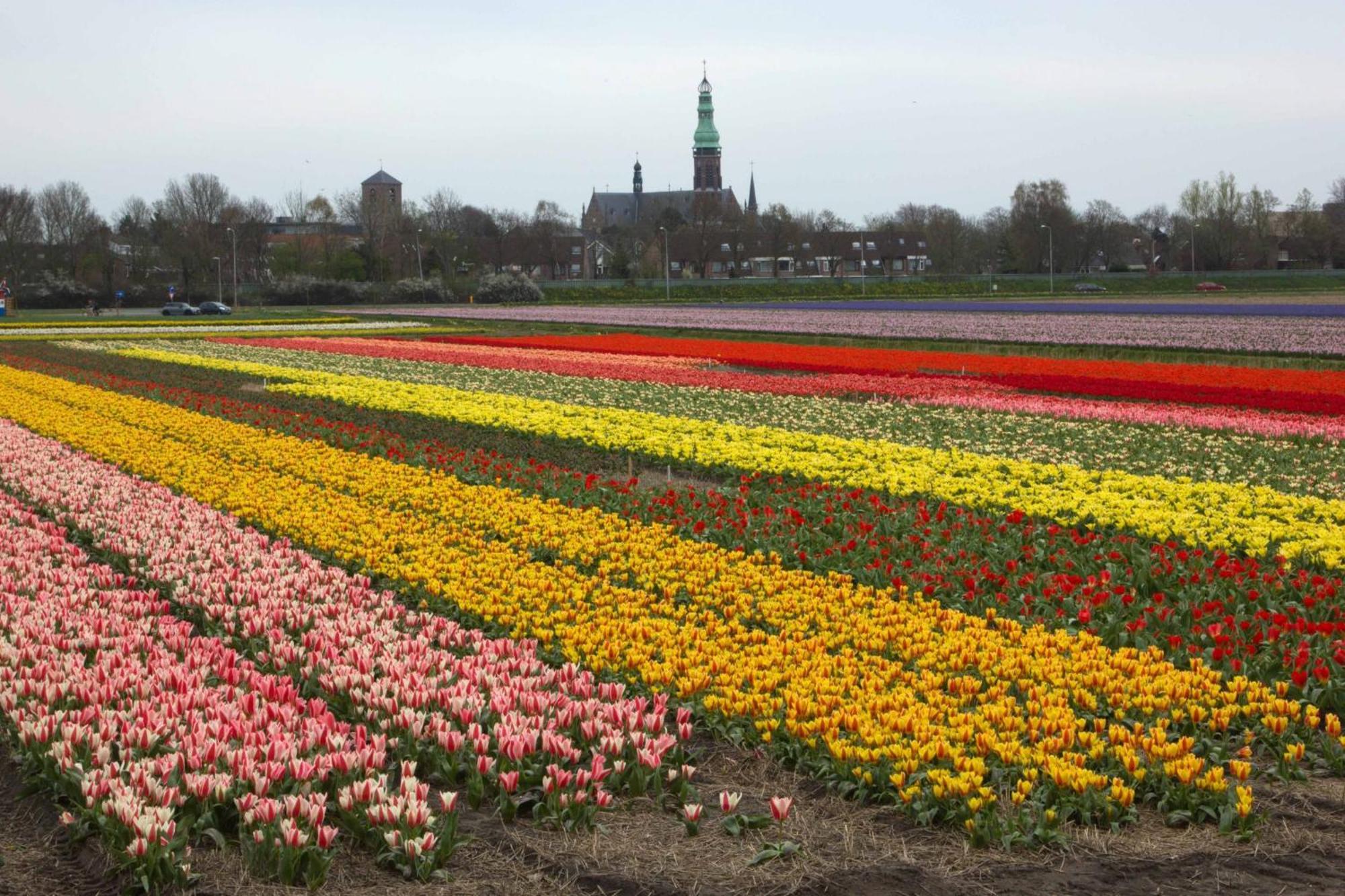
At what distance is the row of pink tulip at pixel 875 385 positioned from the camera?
19484 mm

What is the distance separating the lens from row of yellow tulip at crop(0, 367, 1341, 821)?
6.38 meters

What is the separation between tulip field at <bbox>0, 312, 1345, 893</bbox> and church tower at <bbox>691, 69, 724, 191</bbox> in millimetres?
178597

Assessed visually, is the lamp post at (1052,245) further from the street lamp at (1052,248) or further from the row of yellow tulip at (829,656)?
the row of yellow tulip at (829,656)

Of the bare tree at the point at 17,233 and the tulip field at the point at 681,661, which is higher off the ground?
the bare tree at the point at 17,233

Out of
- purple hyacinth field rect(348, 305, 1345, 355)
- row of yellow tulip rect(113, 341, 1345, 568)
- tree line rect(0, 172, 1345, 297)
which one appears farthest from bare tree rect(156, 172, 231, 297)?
row of yellow tulip rect(113, 341, 1345, 568)

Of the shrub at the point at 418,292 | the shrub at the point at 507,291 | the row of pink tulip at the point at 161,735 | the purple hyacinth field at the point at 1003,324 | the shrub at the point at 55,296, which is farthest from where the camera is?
the shrub at the point at 418,292

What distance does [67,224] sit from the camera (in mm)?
110500


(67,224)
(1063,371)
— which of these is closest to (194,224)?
(67,224)

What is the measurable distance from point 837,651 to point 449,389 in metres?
18.2

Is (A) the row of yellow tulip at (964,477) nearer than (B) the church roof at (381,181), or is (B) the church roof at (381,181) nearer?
(A) the row of yellow tulip at (964,477)

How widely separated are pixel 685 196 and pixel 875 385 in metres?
155

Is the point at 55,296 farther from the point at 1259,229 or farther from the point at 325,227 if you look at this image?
the point at 1259,229

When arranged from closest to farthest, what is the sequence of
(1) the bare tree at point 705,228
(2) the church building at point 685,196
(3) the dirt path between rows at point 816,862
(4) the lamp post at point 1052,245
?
(3) the dirt path between rows at point 816,862 < (4) the lamp post at point 1052,245 < (1) the bare tree at point 705,228 < (2) the church building at point 685,196

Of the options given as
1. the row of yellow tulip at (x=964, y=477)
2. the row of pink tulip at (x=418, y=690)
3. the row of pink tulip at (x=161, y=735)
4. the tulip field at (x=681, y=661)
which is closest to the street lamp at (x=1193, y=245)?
the row of yellow tulip at (x=964, y=477)
